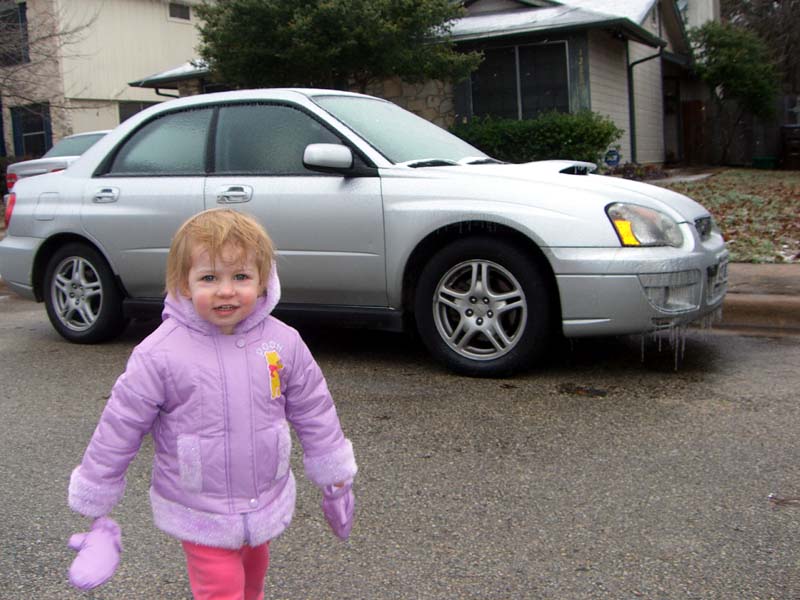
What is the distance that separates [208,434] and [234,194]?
12.6ft

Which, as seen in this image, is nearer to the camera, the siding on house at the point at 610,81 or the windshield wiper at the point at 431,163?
the windshield wiper at the point at 431,163

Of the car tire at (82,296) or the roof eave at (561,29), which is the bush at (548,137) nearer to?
the roof eave at (561,29)

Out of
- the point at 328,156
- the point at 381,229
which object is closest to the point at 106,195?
the point at 328,156

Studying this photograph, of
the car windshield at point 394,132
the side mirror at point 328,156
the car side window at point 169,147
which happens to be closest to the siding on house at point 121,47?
the car side window at point 169,147

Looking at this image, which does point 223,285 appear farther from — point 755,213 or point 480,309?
point 755,213

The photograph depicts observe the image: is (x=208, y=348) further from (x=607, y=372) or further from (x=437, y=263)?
(x=607, y=372)

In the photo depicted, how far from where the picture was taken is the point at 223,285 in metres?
2.15

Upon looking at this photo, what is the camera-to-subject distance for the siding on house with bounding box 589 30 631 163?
18.5 metres

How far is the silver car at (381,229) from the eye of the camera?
502 cm

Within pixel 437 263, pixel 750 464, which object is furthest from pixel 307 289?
pixel 750 464

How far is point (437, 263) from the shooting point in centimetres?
531

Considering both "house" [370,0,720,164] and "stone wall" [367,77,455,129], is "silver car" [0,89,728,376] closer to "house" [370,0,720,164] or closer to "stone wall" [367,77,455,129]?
"house" [370,0,720,164]

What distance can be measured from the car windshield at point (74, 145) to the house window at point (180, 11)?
13972 millimetres

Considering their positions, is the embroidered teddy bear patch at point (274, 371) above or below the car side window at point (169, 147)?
below
